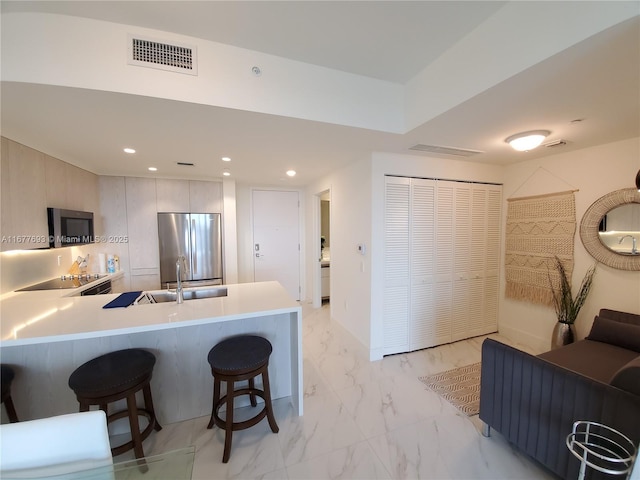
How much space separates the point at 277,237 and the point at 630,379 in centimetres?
448

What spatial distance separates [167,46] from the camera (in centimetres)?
161

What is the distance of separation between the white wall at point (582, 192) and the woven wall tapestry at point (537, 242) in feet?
0.28

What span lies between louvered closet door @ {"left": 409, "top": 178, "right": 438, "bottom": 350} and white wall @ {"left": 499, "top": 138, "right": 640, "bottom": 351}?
48.5 inches

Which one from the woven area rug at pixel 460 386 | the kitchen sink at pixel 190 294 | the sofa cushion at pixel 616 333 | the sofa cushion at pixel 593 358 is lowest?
the woven area rug at pixel 460 386

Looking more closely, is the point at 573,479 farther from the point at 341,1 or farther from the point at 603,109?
the point at 341,1

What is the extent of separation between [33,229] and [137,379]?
2.10 meters

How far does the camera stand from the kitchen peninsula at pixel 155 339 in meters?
1.59

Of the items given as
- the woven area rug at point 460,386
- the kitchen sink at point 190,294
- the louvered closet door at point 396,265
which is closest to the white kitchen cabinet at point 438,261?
the louvered closet door at point 396,265

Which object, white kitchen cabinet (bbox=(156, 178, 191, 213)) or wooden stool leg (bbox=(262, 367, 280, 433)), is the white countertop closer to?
wooden stool leg (bbox=(262, 367, 280, 433))

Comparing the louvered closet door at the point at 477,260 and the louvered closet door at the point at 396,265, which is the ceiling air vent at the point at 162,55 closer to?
the louvered closet door at the point at 396,265

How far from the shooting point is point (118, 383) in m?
1.50

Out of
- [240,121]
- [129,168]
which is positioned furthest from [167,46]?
[129,168]

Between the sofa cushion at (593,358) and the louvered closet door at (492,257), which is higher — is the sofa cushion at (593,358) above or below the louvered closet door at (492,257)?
below

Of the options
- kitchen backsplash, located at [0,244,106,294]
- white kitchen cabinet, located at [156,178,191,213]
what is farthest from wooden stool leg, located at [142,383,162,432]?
white kitchen cabinet, located at [156,178,191,213]
